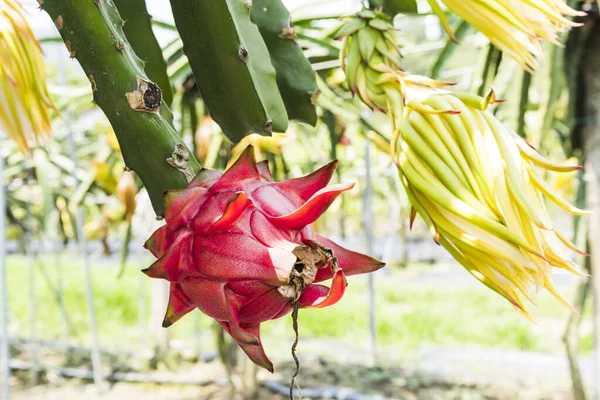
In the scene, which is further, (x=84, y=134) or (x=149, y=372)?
(x=84, y=134)

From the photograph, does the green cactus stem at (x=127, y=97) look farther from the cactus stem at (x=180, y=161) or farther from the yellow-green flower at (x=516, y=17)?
the yellow-green flower at (x=516, y=17)

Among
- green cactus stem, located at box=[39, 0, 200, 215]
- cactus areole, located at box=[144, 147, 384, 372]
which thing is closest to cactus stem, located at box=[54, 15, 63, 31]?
green cactus stem, located at box=[39, 0, 200, 215]

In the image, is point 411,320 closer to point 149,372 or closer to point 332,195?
point 149,372

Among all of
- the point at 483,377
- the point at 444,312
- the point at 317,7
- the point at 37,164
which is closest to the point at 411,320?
the point at 444,312

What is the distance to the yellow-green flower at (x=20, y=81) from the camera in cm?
38

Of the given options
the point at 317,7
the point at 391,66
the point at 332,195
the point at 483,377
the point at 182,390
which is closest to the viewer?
the point at 332,195

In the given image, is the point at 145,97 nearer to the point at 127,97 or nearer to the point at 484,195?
the point at 127,97

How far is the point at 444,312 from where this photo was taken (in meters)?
2.96

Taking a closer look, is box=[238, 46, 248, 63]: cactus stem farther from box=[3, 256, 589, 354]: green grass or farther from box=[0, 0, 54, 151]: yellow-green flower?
box=[3, 256, 589, 354]: green grass

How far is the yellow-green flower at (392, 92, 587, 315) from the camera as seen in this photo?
0.26 m

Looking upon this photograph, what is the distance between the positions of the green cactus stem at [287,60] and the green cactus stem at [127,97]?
0.12m

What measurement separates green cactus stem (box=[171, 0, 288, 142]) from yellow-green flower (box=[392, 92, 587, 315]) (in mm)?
77

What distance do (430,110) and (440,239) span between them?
0.20 feet

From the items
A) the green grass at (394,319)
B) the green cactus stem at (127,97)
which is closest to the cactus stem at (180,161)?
the green cactus stem at (127,97)
